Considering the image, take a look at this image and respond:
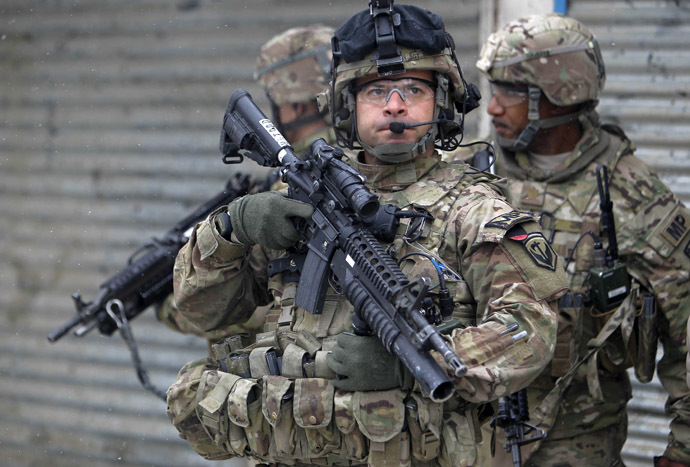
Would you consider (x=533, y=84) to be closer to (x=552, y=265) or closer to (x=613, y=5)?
(x=613, y=5)

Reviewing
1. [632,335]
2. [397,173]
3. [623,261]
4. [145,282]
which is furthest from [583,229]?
[145,282]

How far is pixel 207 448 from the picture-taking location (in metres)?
2.96

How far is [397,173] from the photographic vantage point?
287cm

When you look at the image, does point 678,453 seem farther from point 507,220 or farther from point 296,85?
point 296,85

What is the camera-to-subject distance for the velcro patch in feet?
12.0

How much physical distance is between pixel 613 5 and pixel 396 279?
3.00 metres

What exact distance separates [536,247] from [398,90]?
0.64 meters

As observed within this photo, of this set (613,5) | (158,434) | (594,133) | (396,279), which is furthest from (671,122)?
(158,434)

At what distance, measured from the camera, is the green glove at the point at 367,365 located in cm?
247

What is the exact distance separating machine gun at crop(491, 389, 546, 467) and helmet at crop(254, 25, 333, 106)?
1.84 metres

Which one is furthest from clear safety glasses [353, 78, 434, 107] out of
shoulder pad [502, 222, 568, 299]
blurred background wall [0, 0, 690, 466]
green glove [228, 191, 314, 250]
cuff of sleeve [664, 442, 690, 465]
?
blurred background wall [0, 0, 690, 466]

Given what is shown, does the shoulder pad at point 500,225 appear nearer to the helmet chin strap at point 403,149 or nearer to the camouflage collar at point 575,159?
the helmet chin strap at point 403,149

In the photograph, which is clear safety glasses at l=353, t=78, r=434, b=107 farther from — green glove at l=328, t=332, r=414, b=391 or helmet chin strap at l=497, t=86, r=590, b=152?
helmet chin strap at l=497, t=86, r=590, b=152

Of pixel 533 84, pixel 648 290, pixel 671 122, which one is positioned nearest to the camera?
pixel 648 290
